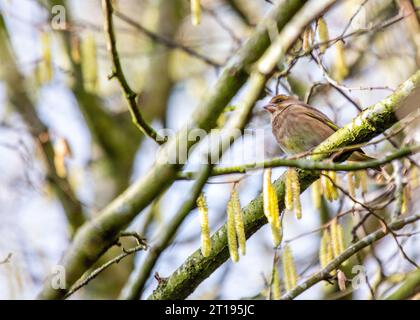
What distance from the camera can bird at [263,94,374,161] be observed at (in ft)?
20.1

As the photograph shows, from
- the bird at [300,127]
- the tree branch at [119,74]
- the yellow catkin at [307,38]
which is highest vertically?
the bird at [300,127]

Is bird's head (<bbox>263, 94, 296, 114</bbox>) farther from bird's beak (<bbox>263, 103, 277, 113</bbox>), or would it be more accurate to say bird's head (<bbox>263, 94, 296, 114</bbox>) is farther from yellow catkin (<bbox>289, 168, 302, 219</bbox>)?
yellow catkin (<bbox>289, 168, 302, 219</bbox>)

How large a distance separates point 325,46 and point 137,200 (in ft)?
7.37

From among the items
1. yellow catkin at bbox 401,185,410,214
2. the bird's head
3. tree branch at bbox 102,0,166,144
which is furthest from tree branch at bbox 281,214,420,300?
the bird's head

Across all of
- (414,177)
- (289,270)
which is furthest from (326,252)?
(414,177)

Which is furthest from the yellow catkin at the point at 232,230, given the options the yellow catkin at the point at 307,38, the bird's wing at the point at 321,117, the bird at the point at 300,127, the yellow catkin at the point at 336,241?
the bird's wing at the point at 321,117

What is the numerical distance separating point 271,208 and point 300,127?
266 centimetres

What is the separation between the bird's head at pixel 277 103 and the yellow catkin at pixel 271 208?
2.70 meters

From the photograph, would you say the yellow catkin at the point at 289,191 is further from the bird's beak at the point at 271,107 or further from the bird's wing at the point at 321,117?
the bird's beak at the point at 271,107

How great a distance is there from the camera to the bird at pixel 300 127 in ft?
20.1

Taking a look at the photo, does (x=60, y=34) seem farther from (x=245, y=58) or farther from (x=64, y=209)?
(x=245, y=58)

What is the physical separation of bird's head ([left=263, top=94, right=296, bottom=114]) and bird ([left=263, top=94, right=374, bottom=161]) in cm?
2

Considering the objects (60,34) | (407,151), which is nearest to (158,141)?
(407,151)

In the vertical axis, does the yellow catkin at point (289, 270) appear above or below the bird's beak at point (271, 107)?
below
